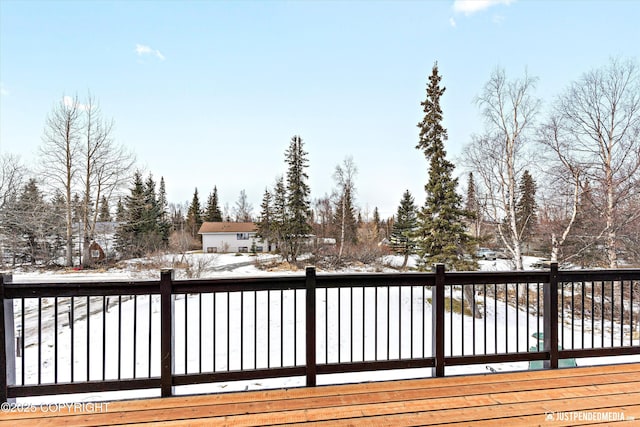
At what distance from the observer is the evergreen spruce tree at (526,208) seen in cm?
1223

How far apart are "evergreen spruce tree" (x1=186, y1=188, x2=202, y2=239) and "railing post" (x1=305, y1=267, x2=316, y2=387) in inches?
1151

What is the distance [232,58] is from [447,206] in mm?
8582

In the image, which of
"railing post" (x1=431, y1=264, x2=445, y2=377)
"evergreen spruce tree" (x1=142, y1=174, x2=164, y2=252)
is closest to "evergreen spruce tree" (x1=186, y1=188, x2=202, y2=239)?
"evergreen spruce tree" (x1=142, y1=174, x2=164, y2=252)

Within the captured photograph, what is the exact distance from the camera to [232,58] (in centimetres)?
938

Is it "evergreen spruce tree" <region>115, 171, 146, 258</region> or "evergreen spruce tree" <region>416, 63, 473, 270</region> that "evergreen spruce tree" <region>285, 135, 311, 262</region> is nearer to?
"evergreen spruce tree" <region>115, 171, 146, 258</region>

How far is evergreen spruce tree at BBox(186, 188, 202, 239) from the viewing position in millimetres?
29570

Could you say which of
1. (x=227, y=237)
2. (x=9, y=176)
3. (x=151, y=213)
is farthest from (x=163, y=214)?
(x=9, y=176)

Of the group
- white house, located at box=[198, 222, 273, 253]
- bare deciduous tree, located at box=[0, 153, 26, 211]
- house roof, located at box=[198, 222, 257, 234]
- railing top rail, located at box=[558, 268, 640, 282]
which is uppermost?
bare deciduous tree, located at box=[0, 153, 26, 211]

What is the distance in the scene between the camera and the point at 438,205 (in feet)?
37.3

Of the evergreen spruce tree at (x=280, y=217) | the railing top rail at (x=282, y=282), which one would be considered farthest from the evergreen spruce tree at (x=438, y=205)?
the evergreen spruce tree at (x=280, y=217)

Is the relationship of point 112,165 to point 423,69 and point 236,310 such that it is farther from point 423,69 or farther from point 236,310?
point 423,69

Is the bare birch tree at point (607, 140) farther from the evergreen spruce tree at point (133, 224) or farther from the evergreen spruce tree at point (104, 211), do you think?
the evergreen spruce tree at point (104, 211)

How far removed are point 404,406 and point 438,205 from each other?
400 inches

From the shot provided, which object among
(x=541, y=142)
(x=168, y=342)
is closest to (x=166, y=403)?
(x=168, y=342)
